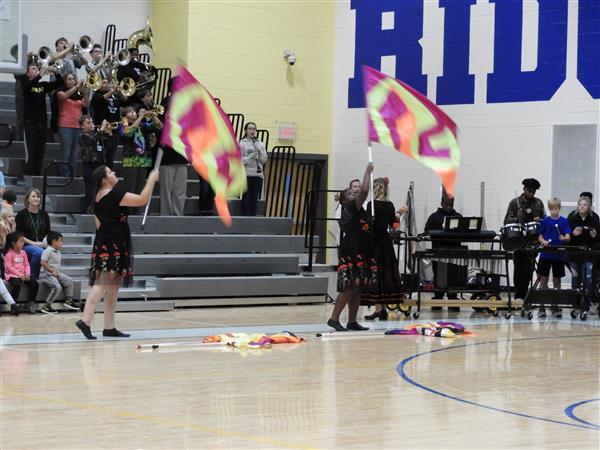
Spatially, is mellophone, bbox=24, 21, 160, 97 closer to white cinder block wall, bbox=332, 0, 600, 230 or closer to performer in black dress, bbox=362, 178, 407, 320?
white cinder block wall, bbox=332, 0, 600, 230

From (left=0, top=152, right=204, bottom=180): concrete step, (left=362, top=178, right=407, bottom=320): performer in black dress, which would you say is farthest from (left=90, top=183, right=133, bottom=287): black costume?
(left=0, top=152, right=204, bottom=180): concrete step

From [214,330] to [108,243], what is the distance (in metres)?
2.19

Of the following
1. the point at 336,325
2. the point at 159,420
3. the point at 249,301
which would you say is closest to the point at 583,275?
the point at 336,325

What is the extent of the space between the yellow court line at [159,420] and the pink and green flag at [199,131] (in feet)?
9.47

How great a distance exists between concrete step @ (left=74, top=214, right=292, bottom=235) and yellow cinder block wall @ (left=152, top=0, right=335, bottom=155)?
2826 mm

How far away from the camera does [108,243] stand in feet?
41.9

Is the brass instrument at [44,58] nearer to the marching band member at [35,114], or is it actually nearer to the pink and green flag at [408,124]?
the marching band member at [35,114]

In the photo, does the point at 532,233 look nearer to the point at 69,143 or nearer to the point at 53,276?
the point at 53,276

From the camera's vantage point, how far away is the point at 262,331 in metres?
14.3

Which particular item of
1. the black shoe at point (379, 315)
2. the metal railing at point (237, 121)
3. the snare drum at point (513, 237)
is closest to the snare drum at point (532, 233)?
the snare drum at point (513, 237)

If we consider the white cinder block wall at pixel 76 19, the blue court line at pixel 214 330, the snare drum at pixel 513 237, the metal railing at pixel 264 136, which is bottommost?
the blue court line at pixel 214 330

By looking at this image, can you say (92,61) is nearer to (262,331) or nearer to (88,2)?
(88,2)

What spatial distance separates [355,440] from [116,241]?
19.6 feet

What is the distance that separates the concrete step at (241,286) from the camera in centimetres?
1739
